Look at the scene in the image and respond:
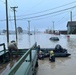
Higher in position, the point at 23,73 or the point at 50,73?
the point at 23,73

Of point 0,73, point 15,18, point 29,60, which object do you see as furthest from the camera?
point 15,18

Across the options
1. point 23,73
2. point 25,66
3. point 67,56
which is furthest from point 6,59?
point 67,56

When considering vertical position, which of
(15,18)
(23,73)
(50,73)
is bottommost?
(50,73)

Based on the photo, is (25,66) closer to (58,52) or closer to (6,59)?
(6,59)

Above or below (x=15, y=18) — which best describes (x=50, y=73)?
below

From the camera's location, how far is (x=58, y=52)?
23438 mm

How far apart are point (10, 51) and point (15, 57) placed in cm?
54

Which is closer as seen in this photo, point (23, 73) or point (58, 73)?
point (23, 73)

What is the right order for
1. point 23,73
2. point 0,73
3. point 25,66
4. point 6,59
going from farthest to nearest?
point 6,59 < point 0,73 < point 25,66 < point 23,73

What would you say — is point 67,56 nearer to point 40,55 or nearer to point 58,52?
point 58,52

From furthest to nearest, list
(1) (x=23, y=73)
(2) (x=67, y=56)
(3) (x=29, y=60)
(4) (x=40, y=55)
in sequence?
1. (2) (x=67, y=56)
2. (4) (x=40, y=55)
3. (3) (x=29, y=60)
4. (1) (x=23, y=73)

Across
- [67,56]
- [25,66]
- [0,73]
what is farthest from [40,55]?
[25,66]

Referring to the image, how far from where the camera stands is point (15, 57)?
15.0 m

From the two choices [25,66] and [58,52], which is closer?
[25,66]
